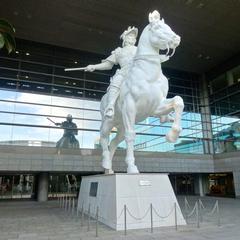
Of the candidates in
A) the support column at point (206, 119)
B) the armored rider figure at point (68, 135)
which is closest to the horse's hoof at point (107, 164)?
the armored rider figure at point (68, 135)

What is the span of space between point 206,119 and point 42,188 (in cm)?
1766

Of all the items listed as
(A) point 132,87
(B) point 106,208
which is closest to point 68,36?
(A) point 132,87

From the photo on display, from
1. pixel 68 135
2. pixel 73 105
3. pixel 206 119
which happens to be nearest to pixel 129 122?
pixel 68 135

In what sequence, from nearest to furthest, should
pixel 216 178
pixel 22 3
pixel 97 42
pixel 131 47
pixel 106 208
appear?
pixel 106 208, pixel 131 47, pixel 22 3, pixel 97 42, pixel 216 178

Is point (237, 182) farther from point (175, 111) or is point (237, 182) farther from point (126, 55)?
point (126, 55)

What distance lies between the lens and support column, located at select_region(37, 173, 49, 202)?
788 inches

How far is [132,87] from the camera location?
27.1 ft

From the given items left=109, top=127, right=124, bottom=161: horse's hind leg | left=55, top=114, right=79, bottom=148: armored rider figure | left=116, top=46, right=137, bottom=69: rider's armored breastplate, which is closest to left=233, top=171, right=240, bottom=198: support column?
left=55, top=114, right=79, bottom=148: armored rider figure

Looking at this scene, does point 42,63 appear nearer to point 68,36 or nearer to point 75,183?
point 68,36

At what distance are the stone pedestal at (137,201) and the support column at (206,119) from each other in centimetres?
1909

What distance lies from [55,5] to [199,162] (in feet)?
58.3

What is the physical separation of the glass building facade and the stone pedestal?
42.6ft

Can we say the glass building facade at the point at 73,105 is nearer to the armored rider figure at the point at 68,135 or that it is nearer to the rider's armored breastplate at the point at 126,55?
the armored rider figure at the point at 68,135

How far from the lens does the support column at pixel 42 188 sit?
20.0m
